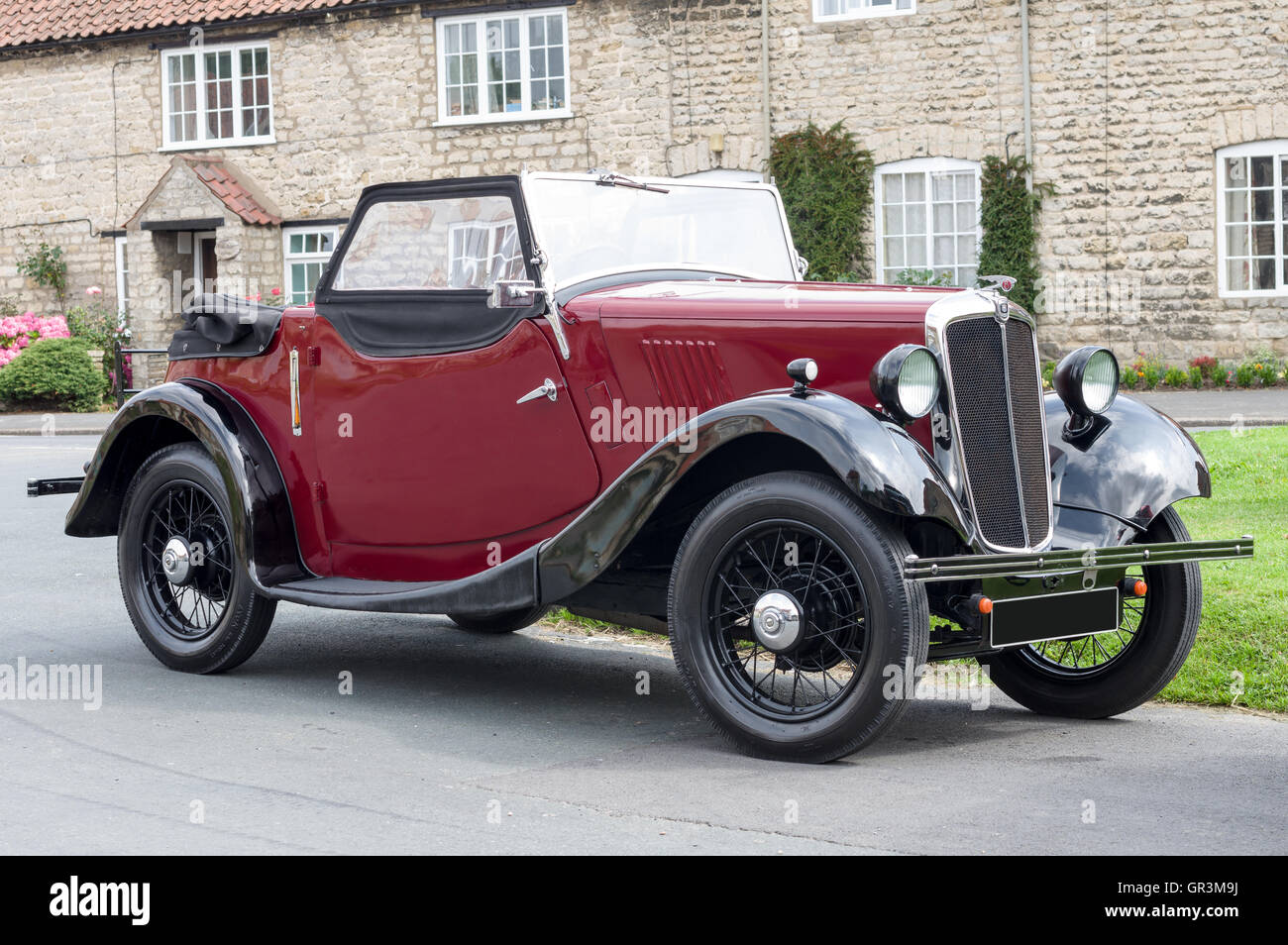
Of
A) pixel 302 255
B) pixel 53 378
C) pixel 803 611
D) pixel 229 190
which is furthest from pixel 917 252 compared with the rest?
pixel 803 611

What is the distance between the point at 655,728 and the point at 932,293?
1.80 m

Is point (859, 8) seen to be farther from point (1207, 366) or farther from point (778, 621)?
point (778, 621)

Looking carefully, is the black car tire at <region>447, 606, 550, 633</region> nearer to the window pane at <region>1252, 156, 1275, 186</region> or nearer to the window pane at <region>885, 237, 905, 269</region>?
the window pane at <region>885, 237, 905, 269</region>

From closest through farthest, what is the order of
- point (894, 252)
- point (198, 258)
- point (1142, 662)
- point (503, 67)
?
point (1142, 662), point (894, 252), point (503, 67), point (198, 258)

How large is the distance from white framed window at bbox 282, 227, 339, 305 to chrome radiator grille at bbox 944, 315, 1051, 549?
804 inches

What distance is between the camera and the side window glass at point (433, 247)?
6.14 metres

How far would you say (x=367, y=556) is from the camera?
21.0ft

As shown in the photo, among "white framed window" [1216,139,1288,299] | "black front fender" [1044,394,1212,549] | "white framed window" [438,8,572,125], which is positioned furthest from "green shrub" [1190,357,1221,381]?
"black front fender" [1044,394,1212,549]

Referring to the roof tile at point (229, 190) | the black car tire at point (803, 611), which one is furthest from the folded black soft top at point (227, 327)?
the roof tile at point (229, 190)

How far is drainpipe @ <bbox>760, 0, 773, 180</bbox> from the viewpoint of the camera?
21.4 metres

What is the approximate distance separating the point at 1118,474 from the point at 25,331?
23100 mm

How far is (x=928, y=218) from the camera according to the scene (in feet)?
68.6

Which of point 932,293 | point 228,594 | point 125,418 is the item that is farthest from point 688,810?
point 125,418

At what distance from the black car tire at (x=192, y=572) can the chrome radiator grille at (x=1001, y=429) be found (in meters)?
2.96
